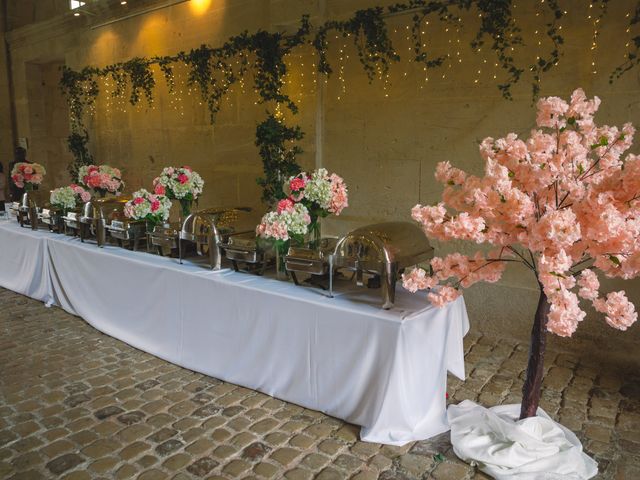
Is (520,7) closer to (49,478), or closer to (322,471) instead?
(322,471)

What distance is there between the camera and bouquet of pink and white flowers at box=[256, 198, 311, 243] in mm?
3209

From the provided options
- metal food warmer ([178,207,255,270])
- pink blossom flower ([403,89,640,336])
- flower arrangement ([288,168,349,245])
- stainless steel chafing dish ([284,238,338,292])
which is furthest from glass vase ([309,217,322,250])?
pink blossom flower ([403,89,640,336])

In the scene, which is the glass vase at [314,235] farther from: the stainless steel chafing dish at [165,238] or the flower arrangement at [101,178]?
the flower arrangement at [101,178]

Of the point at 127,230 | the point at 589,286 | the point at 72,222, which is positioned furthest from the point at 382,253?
the point at 72,222

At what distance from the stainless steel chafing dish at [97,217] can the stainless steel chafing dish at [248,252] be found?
152 cm

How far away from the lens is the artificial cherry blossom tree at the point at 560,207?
202cm

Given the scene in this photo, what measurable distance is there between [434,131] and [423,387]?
2796 millimetres

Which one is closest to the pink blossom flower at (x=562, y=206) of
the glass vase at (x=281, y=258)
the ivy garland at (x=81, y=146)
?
the glass vase at (x=281, y=258)

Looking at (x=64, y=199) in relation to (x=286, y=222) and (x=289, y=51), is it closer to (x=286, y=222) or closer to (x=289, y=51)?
(x=289, y=51)

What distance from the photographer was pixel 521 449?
8.42 ft

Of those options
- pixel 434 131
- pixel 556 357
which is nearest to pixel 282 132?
pixel 434 131

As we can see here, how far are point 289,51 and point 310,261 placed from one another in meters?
3.41

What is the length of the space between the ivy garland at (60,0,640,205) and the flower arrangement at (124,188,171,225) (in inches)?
46.4

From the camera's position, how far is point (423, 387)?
9.34ft
